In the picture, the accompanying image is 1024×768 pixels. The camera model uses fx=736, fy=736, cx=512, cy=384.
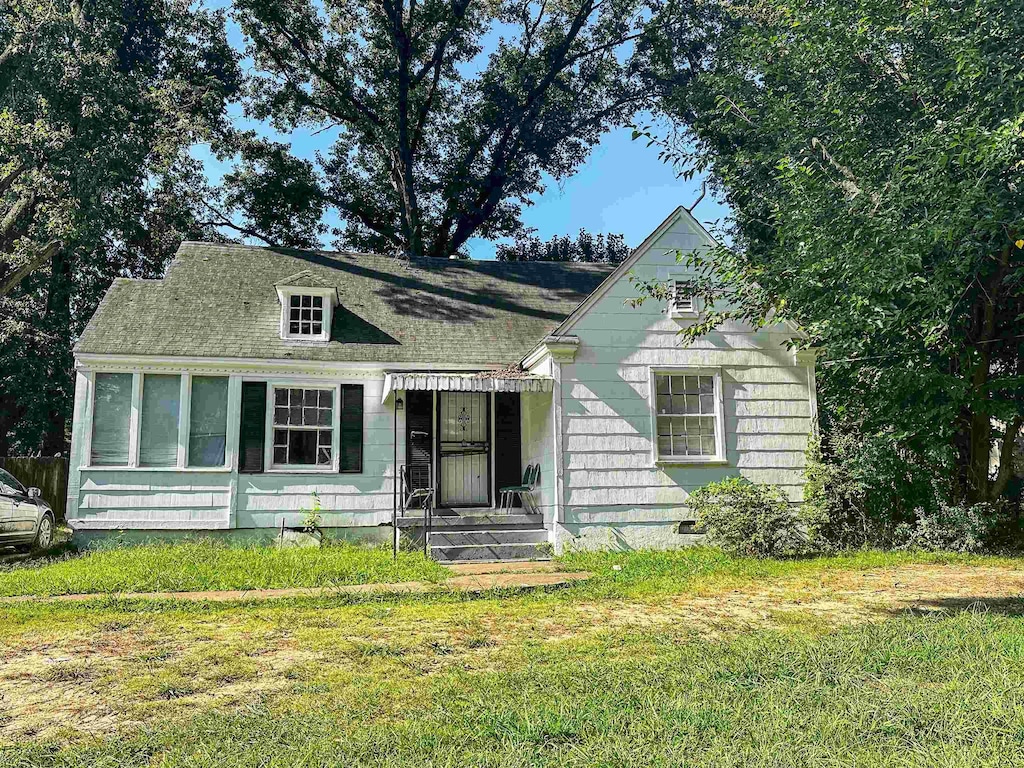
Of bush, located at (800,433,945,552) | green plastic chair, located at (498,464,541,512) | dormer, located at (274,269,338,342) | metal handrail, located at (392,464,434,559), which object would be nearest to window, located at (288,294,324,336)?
dormer, located at (274,269,338,342)

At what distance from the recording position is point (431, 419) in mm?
13398

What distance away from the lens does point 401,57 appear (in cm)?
2344

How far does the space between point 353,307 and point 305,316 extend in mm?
1224

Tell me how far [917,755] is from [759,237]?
16176mm

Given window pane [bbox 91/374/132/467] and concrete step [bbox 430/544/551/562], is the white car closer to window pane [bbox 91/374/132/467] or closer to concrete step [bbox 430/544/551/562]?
window pane [bbox 91/374/132/467]

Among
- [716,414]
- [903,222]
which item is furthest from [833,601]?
[716,414]

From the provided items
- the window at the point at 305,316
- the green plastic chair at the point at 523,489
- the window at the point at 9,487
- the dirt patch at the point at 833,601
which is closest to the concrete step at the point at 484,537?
the green plastic chair at the point at 523,489

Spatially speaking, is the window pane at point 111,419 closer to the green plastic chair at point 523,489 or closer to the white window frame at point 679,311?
the green plastic chair at point 523,489

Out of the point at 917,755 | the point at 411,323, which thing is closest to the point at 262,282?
the point at 411,323

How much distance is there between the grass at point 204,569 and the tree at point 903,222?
5729 millimetres

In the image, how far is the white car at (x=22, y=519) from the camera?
11039mm

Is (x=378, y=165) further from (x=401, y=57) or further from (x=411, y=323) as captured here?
(x=411, y=323)

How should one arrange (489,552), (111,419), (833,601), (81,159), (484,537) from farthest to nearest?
1. (81,159)
2. (111,419)
3. (484,537)
4. (489,552)
5. (833,601)

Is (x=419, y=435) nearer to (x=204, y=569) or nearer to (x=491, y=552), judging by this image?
(x=491, y=552)
